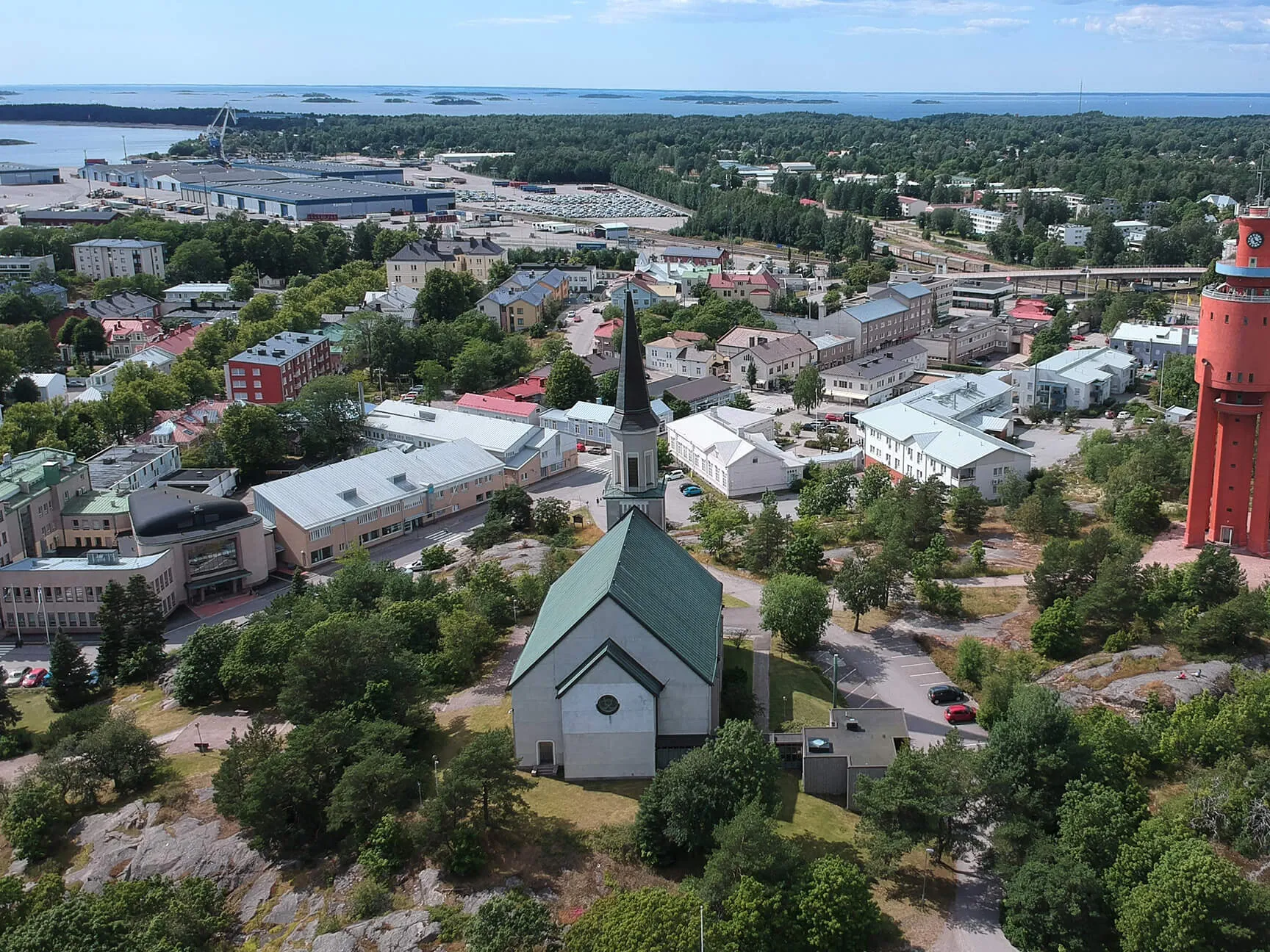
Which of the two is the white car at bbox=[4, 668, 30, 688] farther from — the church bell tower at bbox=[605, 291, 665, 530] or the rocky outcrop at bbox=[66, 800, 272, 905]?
the church bell tower at bbox=[605, 291, 665, 530]

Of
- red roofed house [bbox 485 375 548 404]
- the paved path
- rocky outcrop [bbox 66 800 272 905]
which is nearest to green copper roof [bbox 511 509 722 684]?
the paved path

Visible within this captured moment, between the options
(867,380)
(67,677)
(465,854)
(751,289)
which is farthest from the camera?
(751,289)

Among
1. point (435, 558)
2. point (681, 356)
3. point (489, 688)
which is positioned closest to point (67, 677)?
point (435, 558)

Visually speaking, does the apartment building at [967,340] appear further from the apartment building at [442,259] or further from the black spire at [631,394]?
the black spire at [631,394]

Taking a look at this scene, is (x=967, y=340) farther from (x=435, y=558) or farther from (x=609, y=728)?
(x=609, y=728)

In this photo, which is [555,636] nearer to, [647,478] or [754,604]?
[647,478]

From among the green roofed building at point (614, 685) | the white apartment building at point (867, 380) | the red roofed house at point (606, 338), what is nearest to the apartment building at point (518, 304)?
the red roofed house at point (606, 338)
